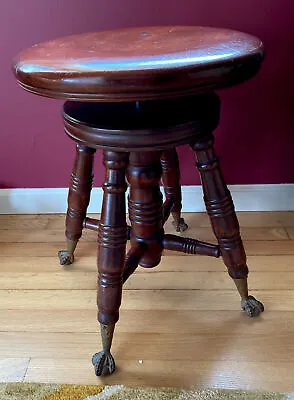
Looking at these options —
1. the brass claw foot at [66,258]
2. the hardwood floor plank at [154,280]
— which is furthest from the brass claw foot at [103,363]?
the brass claw foot at [66,258]

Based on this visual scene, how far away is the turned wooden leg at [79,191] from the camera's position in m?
1.01

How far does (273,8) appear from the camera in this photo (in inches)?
44.5

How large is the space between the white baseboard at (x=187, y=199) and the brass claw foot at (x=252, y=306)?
1.34ft

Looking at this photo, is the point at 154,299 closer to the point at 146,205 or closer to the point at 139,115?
the point at 146,205

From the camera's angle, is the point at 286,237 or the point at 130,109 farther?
the point at 286,237

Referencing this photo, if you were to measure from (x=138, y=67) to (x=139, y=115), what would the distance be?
0.15 meters

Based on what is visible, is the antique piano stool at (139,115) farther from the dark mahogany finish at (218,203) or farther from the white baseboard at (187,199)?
the white baseboard at (187,199)

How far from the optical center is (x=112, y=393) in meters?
0.84

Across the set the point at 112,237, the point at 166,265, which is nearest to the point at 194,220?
the point at 166,265

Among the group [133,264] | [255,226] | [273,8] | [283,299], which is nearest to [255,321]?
[283,299]

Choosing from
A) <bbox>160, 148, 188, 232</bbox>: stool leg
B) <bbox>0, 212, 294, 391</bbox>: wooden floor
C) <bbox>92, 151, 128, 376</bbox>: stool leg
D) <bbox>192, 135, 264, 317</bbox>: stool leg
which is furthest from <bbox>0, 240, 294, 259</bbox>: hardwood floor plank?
<bbox>92, 151, 128, 376</bbox>: stool leg

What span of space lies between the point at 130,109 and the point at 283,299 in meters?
0.52

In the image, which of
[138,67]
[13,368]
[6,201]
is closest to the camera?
[138,67]

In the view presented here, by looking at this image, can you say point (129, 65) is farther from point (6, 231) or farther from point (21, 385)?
point (6, 231)
